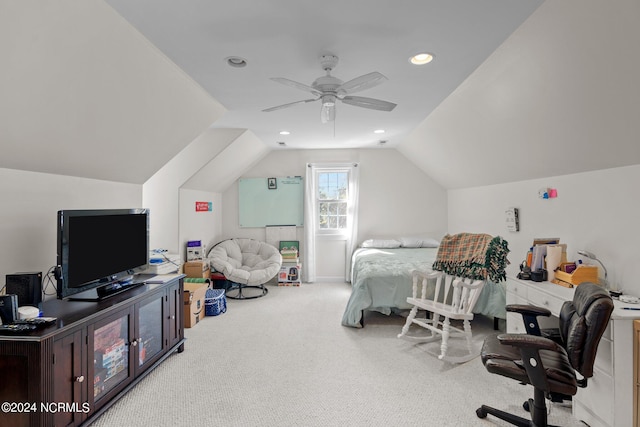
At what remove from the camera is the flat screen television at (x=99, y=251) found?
7.09 feet

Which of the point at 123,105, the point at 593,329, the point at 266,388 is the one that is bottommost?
the point at 266,388

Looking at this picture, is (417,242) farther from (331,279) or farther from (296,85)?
(296,85)

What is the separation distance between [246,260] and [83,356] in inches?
144

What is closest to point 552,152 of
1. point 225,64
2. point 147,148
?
point 225,64

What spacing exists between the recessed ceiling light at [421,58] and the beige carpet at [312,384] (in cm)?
243

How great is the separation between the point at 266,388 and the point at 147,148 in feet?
7.48

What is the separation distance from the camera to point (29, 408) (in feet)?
5.53

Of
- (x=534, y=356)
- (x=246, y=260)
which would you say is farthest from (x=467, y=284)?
(x=246, y=260)

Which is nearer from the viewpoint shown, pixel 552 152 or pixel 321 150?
pixel 552 152

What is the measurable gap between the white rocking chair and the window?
2701 millimetres

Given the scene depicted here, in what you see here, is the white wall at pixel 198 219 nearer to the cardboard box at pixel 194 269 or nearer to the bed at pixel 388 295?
the cardboard box at pixel 194 269

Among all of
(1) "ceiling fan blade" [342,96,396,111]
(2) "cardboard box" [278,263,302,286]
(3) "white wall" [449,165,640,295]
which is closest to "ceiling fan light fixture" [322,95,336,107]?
(1) "ceiling fan blade" [342,96,396,111]

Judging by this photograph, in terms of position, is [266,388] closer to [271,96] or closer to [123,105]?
[123,105]

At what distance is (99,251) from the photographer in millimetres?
2457
